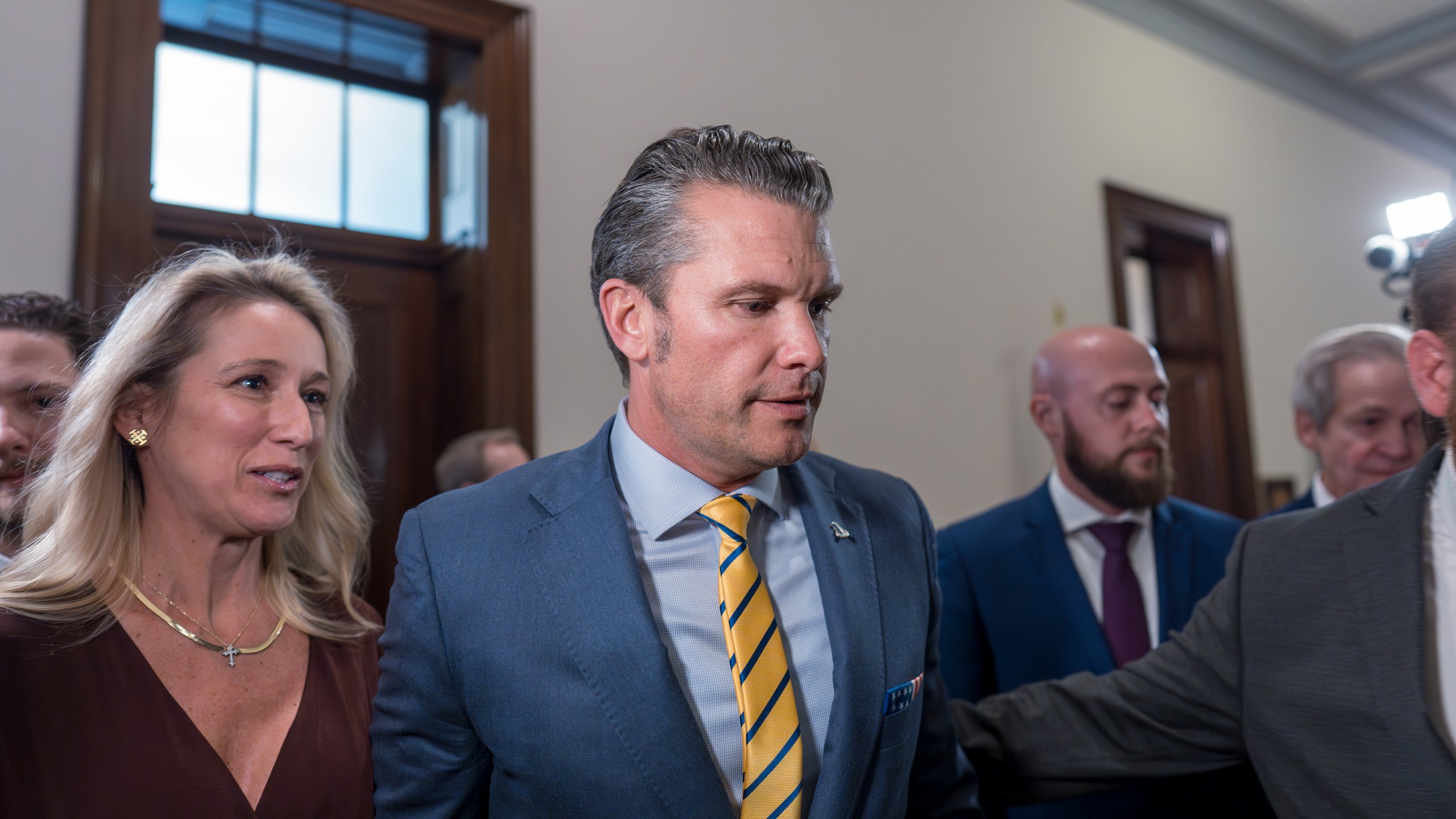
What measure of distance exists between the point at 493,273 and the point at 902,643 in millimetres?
2143

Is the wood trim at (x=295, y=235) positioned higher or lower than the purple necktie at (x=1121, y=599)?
higher

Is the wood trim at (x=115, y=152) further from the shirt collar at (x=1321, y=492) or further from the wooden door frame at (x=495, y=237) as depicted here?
the shirt collar at (x=1321, y=492)

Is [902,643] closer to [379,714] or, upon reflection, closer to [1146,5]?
[379,714]

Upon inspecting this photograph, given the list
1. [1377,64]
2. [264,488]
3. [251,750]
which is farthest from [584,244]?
[1377,64]

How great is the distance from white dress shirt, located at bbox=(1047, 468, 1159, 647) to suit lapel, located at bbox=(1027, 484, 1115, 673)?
0.03m

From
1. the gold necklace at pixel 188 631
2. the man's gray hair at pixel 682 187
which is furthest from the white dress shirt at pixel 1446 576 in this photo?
the gold necklace at pixel 188 631

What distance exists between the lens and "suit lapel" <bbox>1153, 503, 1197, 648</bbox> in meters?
2.46

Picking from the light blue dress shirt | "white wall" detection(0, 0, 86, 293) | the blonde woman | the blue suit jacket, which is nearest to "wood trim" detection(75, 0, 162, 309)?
"white wall" detection(0, 0, 86, 293)

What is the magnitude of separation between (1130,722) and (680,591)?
2.96 ft

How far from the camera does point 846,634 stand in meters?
1.32

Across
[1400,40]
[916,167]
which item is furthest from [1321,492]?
[1400,40]

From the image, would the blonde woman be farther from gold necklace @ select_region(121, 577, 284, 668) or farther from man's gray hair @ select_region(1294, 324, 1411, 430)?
man's gray hair @ select_region(1294, 324, 1411, 430)

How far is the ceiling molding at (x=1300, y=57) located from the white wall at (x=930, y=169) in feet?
0.44

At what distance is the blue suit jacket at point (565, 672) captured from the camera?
1.19 metres
